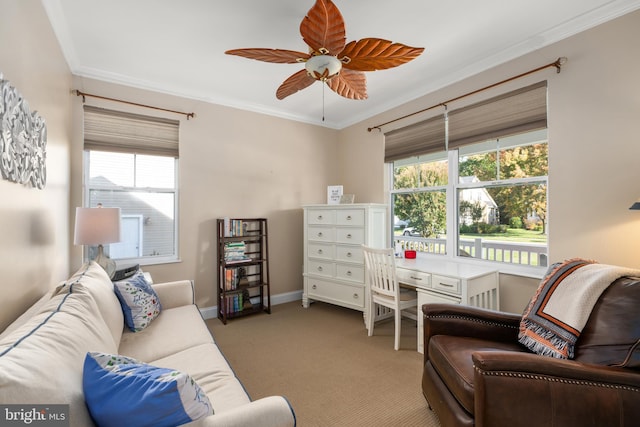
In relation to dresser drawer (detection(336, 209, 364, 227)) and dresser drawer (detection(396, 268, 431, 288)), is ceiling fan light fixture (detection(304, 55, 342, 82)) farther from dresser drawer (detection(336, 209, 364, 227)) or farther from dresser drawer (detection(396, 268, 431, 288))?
dresser drawer (detection(396, 268, 431, 288))

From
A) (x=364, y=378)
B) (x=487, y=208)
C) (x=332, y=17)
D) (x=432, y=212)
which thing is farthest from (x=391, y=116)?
(x=364, y=378)

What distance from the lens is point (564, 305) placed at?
154 centimetres

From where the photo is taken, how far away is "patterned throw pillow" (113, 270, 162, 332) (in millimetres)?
2000

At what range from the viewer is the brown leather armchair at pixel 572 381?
1165mm

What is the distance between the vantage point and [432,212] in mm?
3492

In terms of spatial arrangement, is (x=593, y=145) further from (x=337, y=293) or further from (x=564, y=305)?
(x=337, y=293)

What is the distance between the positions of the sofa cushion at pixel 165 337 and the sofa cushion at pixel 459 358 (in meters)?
1.41

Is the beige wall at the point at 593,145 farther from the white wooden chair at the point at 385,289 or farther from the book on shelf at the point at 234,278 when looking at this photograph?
the book on shelf at the point at 234,278

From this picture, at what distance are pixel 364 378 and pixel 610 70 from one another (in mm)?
2953

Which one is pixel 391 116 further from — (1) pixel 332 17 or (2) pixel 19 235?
(2) pixel 19 235

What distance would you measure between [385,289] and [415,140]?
183cm

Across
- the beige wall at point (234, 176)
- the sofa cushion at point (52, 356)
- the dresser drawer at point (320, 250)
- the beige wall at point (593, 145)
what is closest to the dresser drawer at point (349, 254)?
the dresser drawer at point (320, 250)

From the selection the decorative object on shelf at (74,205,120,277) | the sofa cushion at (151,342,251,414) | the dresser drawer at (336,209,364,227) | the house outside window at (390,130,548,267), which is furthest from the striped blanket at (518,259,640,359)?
the decorative object on shelf at (74,205,120,277)

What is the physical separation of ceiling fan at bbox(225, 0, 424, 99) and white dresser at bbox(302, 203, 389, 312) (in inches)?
67.6
